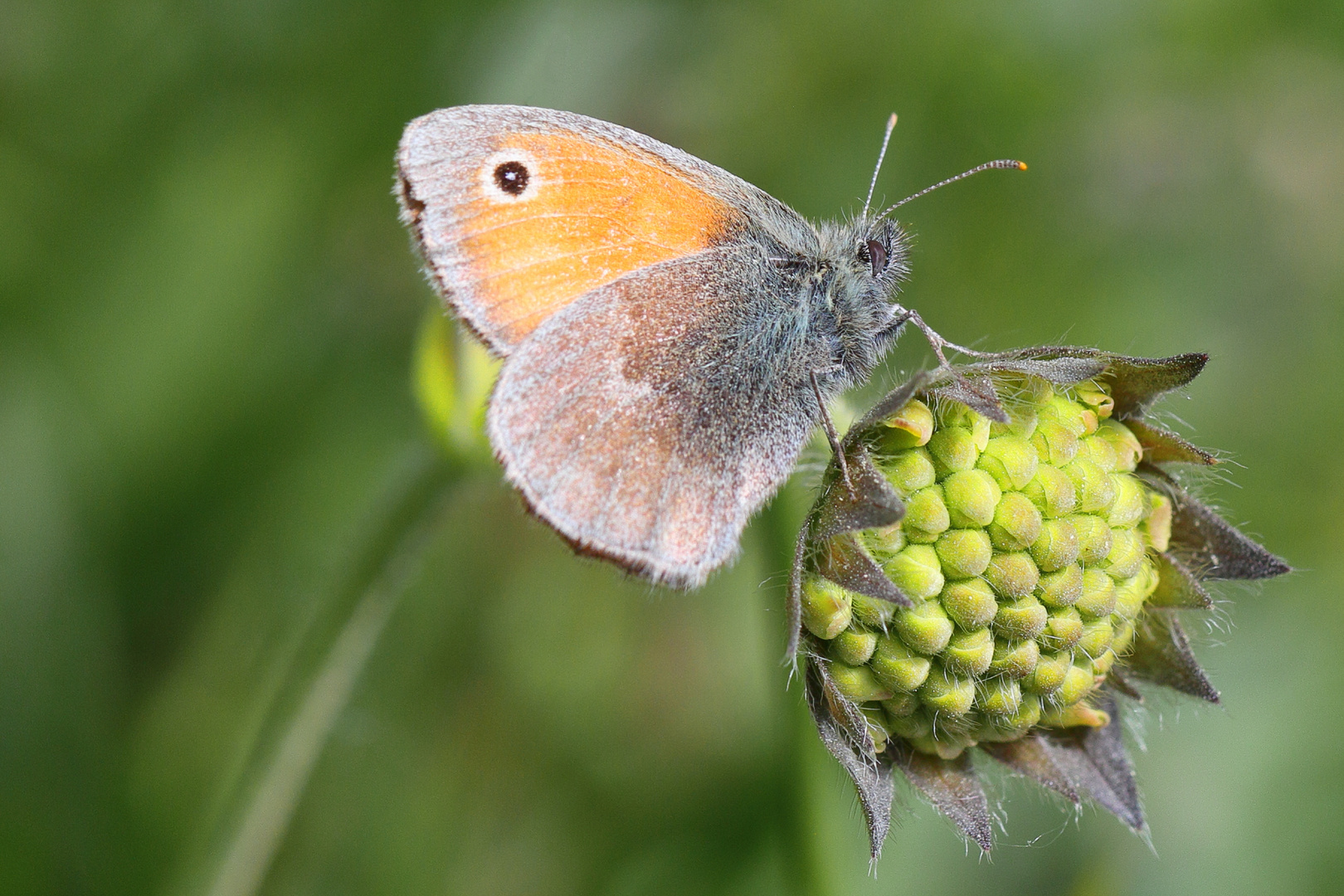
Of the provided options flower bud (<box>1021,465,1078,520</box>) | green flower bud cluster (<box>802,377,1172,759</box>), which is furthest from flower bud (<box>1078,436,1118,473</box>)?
flower bud (<box>1021,465,1078,520</box>)

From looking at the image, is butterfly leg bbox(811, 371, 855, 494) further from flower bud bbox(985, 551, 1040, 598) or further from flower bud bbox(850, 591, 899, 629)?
flower bud bbox(985, 551, 1040, 598)

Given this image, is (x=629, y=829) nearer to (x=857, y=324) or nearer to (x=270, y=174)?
(x=857, y=324)

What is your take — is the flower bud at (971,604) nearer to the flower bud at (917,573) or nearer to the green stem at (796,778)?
the flower bud at (917,573)

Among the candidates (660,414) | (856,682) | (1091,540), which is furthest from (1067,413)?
(660,414)

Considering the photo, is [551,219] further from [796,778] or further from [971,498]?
[796,778]

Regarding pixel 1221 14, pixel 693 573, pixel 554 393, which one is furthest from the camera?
pixel 1221 14

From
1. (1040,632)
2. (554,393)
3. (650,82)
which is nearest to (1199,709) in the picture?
(1040,632)
